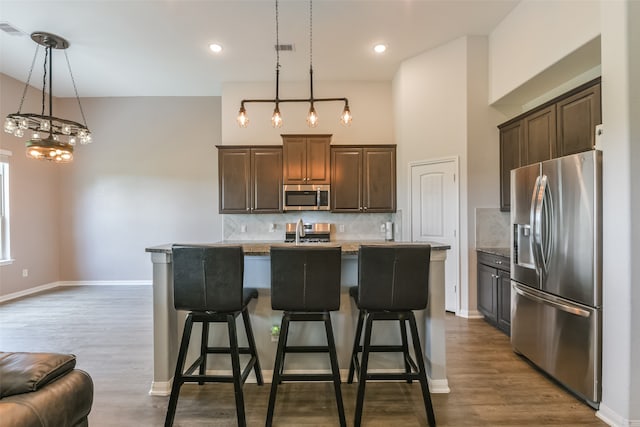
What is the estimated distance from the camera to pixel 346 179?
4930 mm

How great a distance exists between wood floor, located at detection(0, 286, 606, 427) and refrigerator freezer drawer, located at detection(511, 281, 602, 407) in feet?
0.51

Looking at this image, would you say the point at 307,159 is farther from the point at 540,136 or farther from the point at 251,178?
the point at 540,136

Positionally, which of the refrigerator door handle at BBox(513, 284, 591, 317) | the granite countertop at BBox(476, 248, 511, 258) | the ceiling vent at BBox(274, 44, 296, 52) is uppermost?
the ceiling vent at BBox(274, 44, 296, 52)

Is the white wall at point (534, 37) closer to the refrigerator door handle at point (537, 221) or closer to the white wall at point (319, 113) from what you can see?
the refrigerator door handle at point (537, 221)

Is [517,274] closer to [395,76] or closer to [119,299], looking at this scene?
[395,76]

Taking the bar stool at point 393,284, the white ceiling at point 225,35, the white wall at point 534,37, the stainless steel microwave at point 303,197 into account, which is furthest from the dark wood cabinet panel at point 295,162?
the bar stool at point 393,284

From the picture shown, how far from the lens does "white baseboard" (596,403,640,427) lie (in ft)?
6.15

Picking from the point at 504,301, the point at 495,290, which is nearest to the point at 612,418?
the point at 504,301

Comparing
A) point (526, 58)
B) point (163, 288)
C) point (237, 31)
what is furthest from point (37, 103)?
point (526, 58)

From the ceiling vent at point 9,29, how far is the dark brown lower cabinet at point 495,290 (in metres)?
6.20

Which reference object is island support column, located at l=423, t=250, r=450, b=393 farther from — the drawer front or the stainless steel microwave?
the stainless steel microwave

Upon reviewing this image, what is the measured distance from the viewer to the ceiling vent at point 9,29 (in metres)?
3.52

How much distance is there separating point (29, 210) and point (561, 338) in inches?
292

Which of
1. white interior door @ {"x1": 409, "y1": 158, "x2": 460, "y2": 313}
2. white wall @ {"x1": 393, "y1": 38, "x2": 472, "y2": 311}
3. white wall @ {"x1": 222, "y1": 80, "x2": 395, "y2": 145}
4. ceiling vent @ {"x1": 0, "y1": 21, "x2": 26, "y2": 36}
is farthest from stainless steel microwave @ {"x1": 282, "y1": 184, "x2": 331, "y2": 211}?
ceiling vent @ {"x1": 0, "y1": 21, "x2": 26, "y2": 36}
